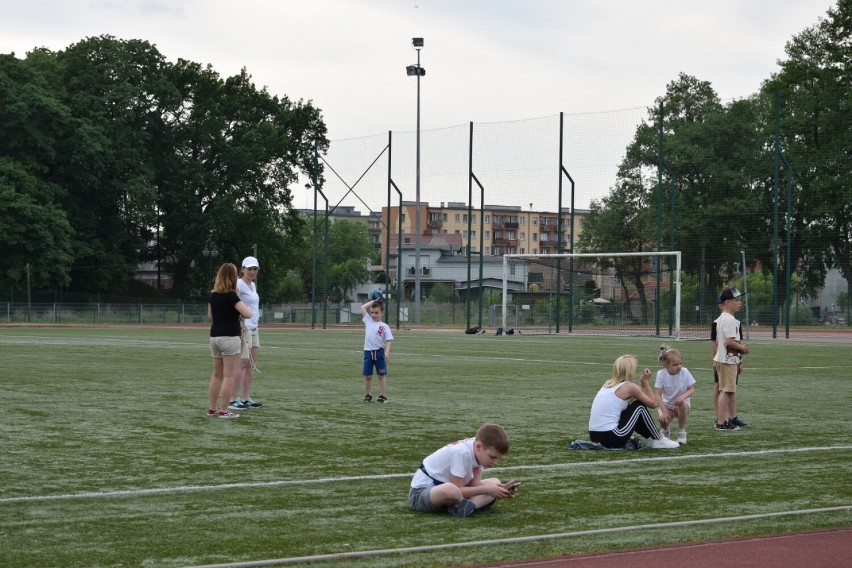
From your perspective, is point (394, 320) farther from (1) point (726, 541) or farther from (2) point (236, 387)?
(1) point (726, 541)

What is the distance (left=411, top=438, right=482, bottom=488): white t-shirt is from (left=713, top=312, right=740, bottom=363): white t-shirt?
6131 millimetres

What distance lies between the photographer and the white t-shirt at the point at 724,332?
13672mm

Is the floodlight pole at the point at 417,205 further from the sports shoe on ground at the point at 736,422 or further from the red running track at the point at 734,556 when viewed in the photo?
the red running track at the point at 734,556

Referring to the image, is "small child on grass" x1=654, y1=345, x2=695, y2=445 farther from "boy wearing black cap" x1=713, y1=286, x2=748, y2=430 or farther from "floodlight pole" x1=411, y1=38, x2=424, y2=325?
"floodlight pole" x1=411, y1=38, x2=424, y2=325

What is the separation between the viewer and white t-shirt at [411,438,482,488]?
827 cm

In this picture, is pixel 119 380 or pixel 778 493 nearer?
pixel 778 493

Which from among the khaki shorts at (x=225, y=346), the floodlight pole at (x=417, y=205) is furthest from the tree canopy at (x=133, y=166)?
the khaki shorts at (x=225, y=346)

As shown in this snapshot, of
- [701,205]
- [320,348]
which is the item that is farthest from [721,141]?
[320,348]

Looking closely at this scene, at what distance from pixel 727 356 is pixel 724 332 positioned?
28 cm

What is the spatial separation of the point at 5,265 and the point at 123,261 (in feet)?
26.6

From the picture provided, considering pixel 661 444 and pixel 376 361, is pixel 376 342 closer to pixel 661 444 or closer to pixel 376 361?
pixel 376 361

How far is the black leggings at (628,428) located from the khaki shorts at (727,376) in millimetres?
2059

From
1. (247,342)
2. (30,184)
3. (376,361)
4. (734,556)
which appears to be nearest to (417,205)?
(30,184)

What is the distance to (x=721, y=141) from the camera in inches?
2606
